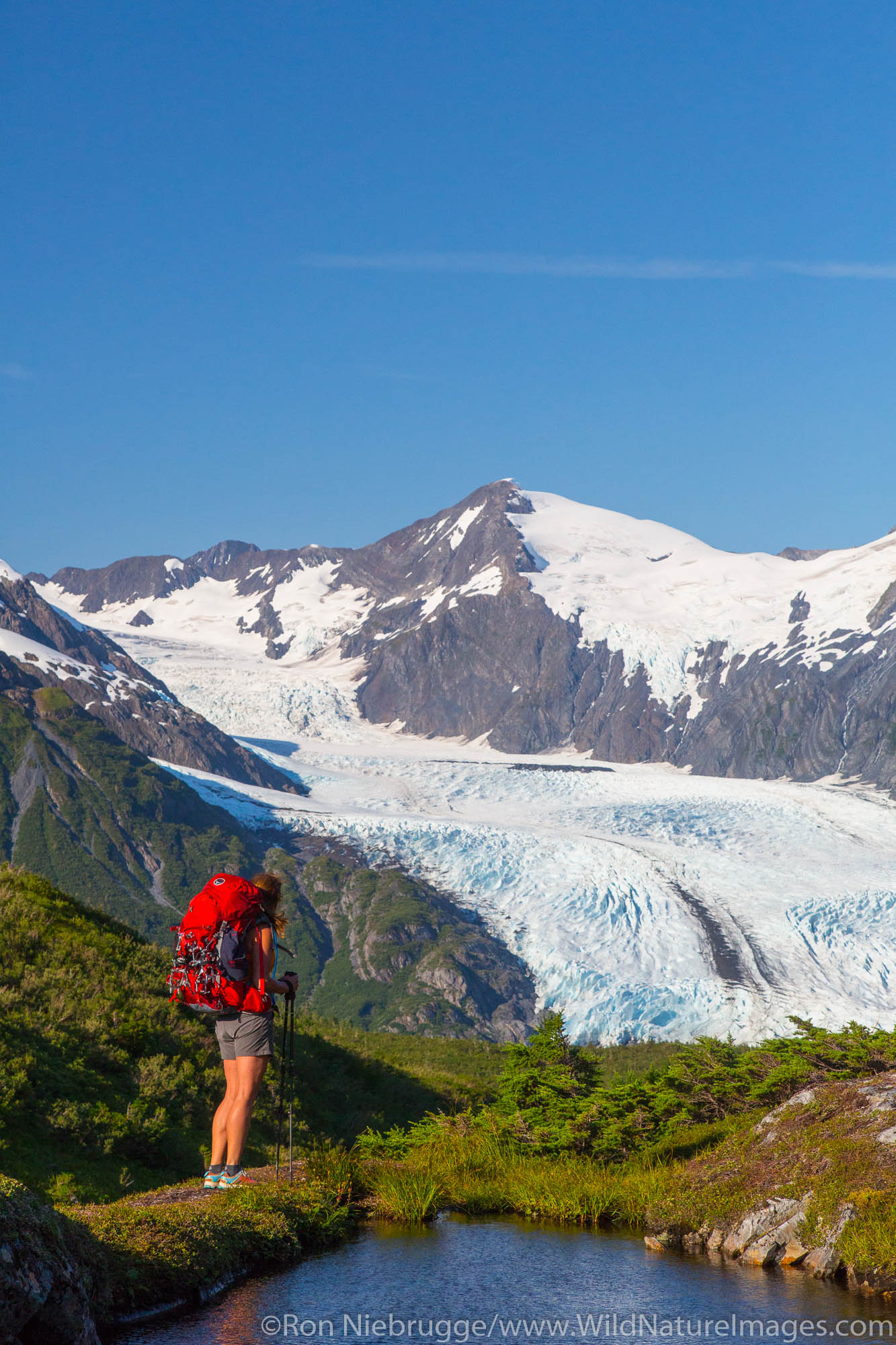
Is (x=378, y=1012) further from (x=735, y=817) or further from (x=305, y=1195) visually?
(x=305, y=1195)

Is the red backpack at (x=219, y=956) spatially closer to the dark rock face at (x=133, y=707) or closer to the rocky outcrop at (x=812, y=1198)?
the rocky outcrop at (x=812, y=1198)

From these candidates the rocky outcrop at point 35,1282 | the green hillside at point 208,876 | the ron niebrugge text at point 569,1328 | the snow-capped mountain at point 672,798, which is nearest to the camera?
the rocky outcrop at point 35,1282

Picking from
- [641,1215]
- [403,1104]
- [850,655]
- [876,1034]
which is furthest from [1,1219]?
[850,655]

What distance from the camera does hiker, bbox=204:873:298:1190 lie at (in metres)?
8.95

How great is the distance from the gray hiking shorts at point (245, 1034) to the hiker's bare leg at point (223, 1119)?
0.13 m

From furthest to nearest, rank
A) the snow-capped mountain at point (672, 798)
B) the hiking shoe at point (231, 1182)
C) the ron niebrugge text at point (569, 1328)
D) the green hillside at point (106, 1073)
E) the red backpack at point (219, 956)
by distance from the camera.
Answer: the snow-capped mountain at point (672, 798) < the green hillside at point (106, 1073) < the hiking shoe at point (231, 1182) < the red backpack at point (219, 956) < the ron niebrugge text at point (569, 1328)

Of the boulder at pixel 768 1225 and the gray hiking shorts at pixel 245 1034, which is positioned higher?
the gray hiking shorts at pixel 245 1034

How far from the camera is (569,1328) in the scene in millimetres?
6855

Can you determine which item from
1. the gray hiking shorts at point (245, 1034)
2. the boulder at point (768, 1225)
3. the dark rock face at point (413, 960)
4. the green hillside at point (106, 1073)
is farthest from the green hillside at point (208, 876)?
the gray hiking shorts at point (245, 1034)

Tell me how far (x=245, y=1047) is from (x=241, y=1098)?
0.40m

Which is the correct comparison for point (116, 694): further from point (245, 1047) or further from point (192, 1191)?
point (245, 1047)

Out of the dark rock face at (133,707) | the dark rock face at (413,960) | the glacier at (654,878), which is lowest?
the dark rock face at (413,960)

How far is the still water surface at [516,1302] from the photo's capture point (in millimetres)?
6660

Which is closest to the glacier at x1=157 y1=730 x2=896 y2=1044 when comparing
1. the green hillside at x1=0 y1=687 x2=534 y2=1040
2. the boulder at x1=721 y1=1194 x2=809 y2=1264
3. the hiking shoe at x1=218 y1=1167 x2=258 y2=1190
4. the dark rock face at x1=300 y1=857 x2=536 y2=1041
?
the dark rock face at x1=300 y1=857 x2=536 y2=1041
